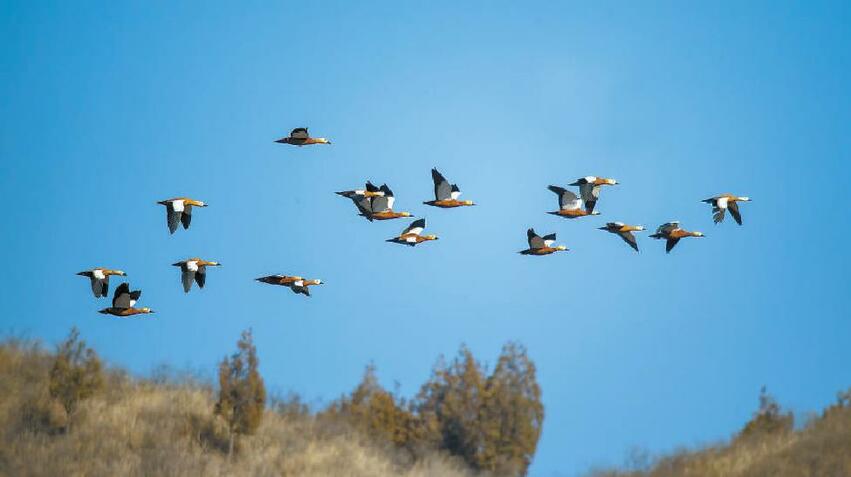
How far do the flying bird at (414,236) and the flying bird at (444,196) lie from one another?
1114 mm

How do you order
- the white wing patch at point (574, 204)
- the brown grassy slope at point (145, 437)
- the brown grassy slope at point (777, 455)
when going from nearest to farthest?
the white wing patch at point (574, 204)
the brown grassy slope at point (145, 437)
the brown grassy slope at point (777, 455)

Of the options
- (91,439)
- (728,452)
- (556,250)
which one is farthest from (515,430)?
(556,250)

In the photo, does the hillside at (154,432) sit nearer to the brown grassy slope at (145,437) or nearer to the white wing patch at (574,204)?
the brown grassy slope at (145,437)

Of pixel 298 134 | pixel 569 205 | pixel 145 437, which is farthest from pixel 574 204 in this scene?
pixel 145 437

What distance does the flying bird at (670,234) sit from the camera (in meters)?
26.9

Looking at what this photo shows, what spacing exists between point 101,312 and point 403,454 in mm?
23886

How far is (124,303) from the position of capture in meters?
25.0

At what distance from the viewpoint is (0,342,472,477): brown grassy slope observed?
3450 centimetres

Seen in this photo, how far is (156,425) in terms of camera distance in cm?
3772

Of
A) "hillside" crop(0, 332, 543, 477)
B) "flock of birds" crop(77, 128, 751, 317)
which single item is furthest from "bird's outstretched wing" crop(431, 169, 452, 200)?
"hillside" crop(0, 332, 543, 477)

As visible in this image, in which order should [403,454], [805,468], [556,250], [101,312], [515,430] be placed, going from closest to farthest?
[101,312]
[556,250]
[805,468]
[403,454]
[515,430]

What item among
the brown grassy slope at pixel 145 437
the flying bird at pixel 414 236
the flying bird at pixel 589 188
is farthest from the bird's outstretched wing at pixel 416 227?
the brown grassy slope at pixel 145 437

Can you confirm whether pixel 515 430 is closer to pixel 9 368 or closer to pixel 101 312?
pixel 9 368

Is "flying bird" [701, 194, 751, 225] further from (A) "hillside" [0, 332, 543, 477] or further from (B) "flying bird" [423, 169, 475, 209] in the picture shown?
(A) "hillside" [0, 332, 543, 477]
